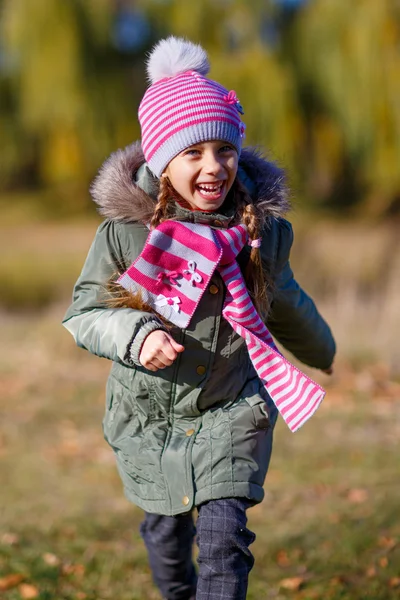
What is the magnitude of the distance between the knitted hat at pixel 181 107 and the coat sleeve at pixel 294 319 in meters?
0.38

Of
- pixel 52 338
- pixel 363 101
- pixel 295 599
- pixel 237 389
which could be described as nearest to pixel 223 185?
pixel 237 389

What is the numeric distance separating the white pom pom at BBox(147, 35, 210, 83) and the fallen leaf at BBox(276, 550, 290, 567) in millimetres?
2200

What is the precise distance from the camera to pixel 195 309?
2393 mm

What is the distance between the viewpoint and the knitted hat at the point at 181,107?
2410mm

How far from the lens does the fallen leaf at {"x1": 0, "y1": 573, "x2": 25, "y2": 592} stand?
343 cm

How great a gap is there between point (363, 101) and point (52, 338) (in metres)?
6.20

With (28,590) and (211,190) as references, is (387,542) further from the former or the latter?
(211,190)

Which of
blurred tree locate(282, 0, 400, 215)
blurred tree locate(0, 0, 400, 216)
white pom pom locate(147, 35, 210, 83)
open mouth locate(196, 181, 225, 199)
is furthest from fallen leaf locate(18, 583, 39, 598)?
blurred tree locate(282, 0, 400, 215)

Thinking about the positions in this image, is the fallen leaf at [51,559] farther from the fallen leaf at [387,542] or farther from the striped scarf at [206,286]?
the striped scarf at [206,286]

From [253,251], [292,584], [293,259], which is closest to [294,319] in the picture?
[253,251]

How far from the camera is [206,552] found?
237cm

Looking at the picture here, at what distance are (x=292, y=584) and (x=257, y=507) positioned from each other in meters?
1.20

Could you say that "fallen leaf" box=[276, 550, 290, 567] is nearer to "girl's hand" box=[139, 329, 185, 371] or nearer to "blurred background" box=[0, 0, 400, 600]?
"blurred background" box=[0, 0, 400, 600]

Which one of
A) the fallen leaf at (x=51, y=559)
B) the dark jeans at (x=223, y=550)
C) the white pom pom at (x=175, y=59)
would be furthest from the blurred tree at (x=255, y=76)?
the dark jeans at (x=223, y=550)
